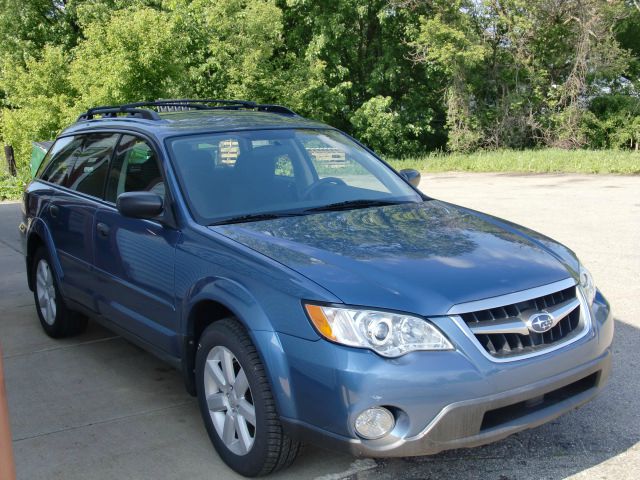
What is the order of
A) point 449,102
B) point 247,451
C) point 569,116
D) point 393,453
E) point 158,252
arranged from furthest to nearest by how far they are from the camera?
point 449,102 → point 569,116 → point 158,252 → point 247,451 → point 393,453

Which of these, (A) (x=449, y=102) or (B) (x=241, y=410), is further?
(A) (x=449, y=102)

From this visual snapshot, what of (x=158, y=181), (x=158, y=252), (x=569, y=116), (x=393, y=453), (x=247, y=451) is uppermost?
(x=158, y=181)

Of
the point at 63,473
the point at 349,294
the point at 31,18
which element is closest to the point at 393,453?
the point at 349,294

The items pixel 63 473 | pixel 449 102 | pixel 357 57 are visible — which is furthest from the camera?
pixel 357 57

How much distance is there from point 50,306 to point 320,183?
8.50 ft

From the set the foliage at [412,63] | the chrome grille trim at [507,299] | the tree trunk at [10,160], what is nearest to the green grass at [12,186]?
the tree trunk at [10,160]

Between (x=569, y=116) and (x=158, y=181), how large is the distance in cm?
2373

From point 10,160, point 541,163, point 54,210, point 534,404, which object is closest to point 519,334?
point 534,404

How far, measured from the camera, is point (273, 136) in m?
4.64

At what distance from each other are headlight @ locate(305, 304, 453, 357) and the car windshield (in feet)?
3.89

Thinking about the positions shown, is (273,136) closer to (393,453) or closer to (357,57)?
(393,453)

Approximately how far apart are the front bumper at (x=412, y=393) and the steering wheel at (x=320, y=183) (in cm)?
143

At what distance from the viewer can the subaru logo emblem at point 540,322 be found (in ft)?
10.2

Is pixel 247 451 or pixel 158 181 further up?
pixel 158 181
